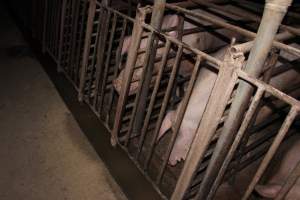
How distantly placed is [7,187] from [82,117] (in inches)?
34.1

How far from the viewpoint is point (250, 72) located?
4.55 ft

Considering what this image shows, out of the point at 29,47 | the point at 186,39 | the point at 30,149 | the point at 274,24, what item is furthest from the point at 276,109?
the point at 29,47

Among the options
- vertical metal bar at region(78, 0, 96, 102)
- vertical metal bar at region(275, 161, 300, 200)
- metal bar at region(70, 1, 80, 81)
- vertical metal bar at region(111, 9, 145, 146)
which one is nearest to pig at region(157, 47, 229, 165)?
vertical metal bar at region(111, 9, 145, 146)

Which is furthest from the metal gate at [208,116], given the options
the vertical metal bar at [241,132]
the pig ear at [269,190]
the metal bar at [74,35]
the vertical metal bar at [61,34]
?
the vertical metal bar at [61,34]

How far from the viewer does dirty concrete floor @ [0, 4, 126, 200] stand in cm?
235


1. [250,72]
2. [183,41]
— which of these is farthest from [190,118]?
[183,41]

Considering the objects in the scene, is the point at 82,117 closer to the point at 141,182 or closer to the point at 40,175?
the point at 40,175

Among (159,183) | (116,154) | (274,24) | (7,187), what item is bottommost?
(7,187)

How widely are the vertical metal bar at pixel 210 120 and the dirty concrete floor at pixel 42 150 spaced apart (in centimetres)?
85

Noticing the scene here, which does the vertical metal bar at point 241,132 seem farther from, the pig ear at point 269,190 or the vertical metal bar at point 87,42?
the vertical metal bar at point 87,42

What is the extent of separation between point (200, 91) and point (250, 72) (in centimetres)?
81

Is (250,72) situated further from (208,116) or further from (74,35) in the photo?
(74,35)

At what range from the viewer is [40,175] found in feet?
7.98

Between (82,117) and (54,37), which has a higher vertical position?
(54,37)
